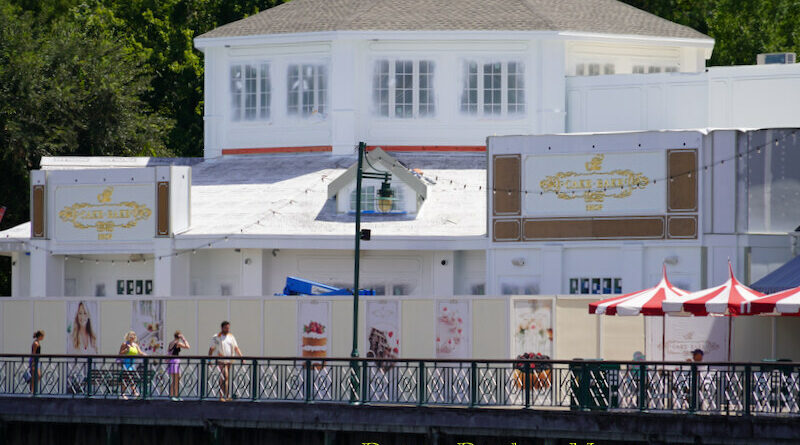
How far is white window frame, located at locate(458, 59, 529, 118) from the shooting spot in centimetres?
4928

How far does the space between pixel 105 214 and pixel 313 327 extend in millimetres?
9347

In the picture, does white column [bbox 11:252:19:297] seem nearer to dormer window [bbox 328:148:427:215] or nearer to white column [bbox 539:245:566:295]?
dormer window [bbox 328:148:427:215]

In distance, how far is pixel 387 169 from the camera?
4550 centimetres

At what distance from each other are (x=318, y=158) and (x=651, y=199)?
11.5 metres

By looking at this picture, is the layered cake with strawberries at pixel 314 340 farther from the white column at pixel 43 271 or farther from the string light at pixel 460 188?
the white column at pixel 43 271

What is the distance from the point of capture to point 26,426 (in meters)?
35.8

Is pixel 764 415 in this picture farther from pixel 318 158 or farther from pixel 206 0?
pixel 206 0

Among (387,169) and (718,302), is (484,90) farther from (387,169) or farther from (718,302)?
(718,302)

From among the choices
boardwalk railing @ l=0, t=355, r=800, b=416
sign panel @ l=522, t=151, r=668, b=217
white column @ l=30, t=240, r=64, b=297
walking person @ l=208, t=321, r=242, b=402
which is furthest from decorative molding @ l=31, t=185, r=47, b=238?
sign panel @ l=522, t=151, r=668, b=217

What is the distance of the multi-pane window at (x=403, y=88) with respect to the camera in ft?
163

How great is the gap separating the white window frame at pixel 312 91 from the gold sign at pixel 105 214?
686 cm

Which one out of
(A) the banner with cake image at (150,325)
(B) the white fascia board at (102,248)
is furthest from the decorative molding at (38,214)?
(A) the banner with cake image at (150,325)

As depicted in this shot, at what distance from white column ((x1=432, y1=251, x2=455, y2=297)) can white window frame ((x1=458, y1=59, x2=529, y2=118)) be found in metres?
6.18

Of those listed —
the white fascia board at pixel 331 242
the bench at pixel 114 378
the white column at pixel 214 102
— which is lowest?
the bench at pixel 114 378
